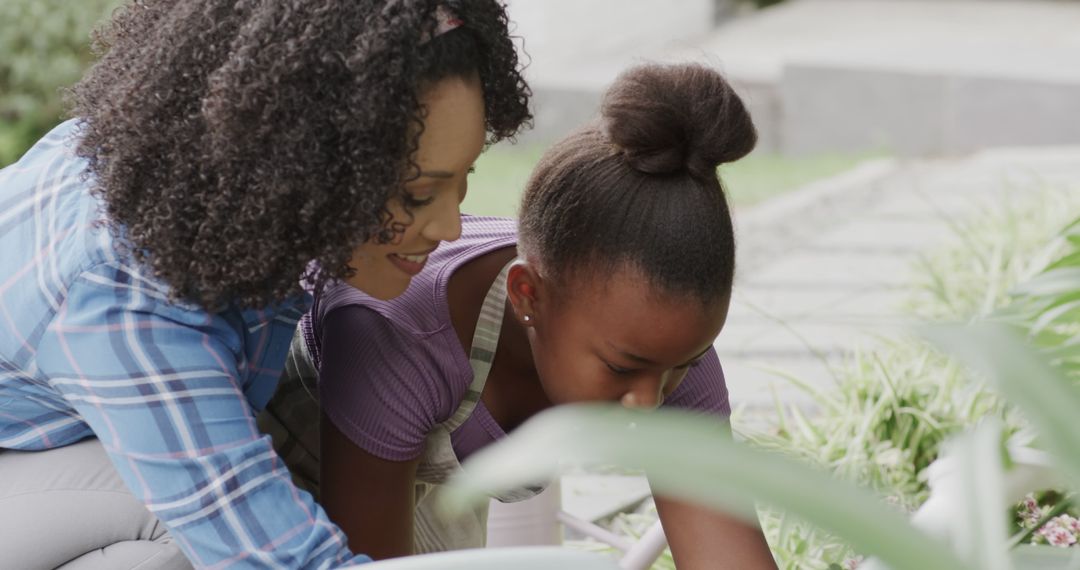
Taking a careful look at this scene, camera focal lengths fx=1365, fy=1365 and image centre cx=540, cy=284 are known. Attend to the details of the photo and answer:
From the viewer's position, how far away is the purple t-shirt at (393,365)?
1586 mm

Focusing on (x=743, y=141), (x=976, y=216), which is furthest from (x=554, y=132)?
(x=743, y=141)

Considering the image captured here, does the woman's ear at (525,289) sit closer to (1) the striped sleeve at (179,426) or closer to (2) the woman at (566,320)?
(2) the woman at (566,320)

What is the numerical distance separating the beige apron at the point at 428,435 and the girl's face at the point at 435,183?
0.27 meters

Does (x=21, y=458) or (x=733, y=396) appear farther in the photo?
(x=733, y=396)

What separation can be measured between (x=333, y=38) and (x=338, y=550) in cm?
50

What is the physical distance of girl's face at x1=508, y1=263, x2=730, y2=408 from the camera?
150cm

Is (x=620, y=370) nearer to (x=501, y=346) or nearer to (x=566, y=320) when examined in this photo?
(x=566, y=320)

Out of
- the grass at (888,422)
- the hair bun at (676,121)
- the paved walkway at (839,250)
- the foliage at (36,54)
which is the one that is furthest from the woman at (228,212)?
the foliage at (36,54)

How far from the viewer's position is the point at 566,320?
5.14 ft

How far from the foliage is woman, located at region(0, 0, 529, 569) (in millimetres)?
4441

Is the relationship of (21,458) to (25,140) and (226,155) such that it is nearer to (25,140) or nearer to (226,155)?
(226,155)

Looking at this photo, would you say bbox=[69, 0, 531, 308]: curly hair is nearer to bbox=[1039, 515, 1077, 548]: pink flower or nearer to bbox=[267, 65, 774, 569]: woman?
bbox=[267, 65, 774, 569]: woman

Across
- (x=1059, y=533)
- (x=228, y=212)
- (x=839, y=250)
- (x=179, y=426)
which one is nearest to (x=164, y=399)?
(x=179, y=426)

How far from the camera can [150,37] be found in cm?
137
